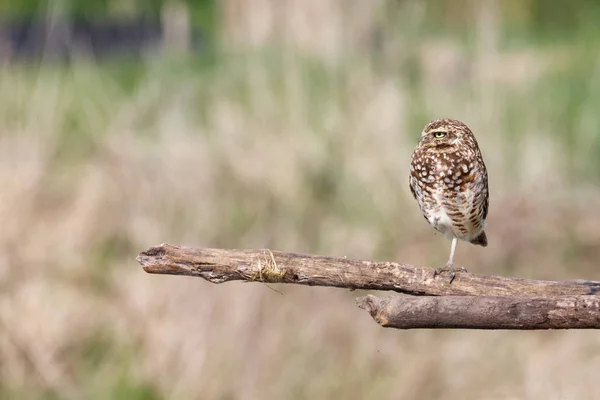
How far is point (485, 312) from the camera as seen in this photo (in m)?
1.98

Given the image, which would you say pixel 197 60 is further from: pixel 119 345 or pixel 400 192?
pixel 119 345

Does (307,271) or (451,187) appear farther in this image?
(451,187)

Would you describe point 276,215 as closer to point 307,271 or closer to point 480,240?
point 480,240

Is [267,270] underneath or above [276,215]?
underneath

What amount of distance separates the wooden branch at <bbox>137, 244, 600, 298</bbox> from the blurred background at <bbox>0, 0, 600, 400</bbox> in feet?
8.38

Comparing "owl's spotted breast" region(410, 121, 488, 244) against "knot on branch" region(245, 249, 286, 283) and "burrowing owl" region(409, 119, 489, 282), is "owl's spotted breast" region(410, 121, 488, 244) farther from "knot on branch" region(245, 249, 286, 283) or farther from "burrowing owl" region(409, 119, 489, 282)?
"knot on branch" region(245, 249, 286, 283)

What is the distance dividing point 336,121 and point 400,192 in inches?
22.8

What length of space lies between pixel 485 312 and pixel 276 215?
4431 millimetres

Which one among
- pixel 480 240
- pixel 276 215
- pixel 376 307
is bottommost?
pixel 376 307

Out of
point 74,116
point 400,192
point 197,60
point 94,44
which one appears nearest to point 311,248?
point 400,192

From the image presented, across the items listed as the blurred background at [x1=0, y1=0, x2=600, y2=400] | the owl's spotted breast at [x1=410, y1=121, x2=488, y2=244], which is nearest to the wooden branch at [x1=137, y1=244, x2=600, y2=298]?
the owl's spotted breast at [x1=410, y1=121, x2=488, y2=244]

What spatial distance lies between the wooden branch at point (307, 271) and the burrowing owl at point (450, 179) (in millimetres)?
87

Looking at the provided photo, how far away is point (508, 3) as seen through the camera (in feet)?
35.2

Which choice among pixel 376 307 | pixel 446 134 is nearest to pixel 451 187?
pixel 446 134
